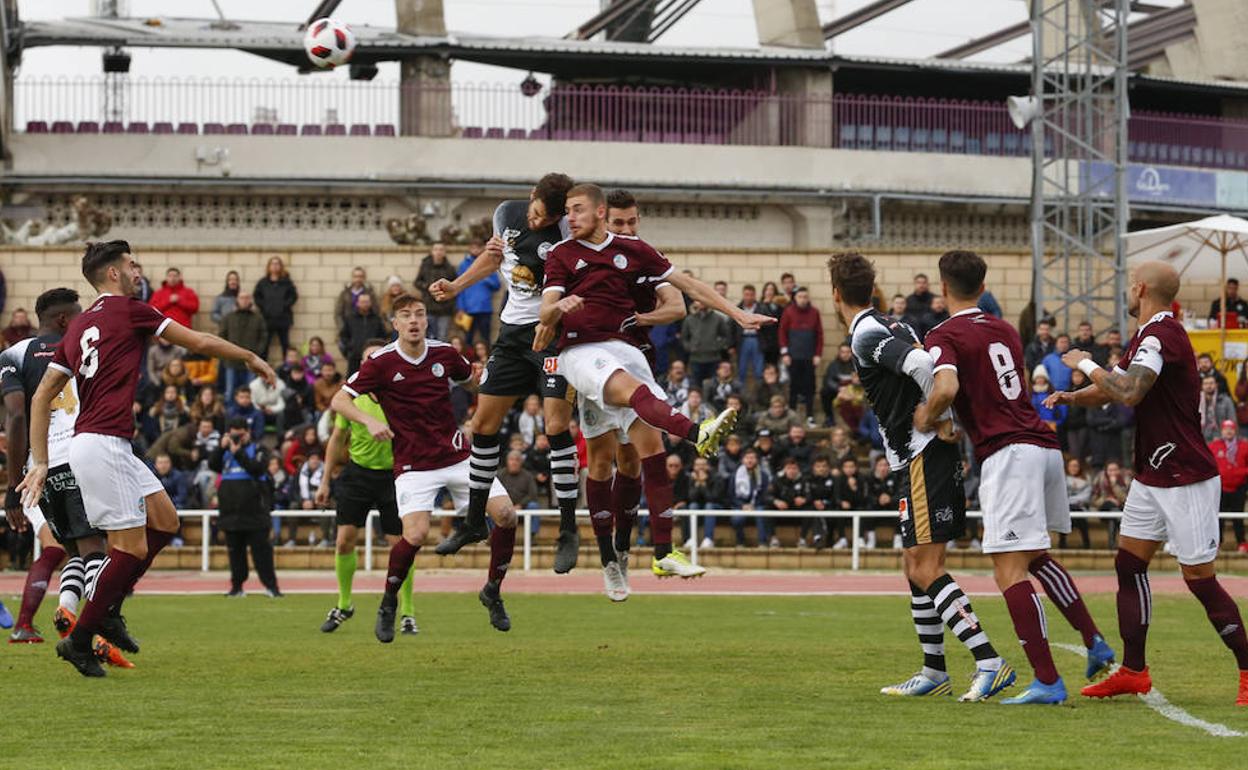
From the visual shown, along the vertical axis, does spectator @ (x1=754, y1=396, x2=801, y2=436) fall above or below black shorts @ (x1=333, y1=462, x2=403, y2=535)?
above

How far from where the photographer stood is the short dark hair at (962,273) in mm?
10234

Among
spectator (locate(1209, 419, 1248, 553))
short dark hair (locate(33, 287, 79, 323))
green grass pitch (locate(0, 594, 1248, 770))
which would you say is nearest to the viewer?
green grass pitch (locate(0, 594, 1248, 770))

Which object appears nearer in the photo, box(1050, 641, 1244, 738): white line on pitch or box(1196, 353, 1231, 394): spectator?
box(1050, 641, 1244, 738): white line on pitch

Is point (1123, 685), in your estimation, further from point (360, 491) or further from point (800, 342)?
point (800, 342)

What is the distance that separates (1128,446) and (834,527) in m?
5.33

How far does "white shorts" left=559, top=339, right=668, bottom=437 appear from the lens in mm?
12344

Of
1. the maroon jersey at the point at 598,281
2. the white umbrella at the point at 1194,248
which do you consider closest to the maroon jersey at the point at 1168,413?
the maroon jersey at the point at 598,281

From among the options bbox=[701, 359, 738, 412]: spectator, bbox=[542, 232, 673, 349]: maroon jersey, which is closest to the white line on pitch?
bbox=[542, 232, 673, 349]: maroon jersey

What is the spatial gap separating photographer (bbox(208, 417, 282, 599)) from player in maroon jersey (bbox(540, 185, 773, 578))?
9.16m

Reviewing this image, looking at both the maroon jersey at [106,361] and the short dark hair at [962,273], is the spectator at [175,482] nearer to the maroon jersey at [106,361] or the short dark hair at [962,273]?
the maroon jersey at [106,361]

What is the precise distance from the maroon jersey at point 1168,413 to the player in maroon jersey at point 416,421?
560 centimetres

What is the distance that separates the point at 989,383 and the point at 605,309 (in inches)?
121

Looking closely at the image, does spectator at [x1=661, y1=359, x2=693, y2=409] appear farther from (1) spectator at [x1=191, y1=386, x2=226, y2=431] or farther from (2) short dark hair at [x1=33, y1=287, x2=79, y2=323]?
(2) short dark hair at [x1=33, y1=287, x2=79, y2=323]

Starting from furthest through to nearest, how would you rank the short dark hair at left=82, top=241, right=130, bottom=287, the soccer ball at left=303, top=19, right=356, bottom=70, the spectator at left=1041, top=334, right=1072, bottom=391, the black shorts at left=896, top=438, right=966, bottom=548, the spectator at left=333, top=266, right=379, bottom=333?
1. the spectator at left=333, top=266, right=379, bottom=333
2. the spectator at left=1041, top=334, right=1072, bottom=391
3. the soccer ball at left=303, top=19, right=356, bottom=70
4. the short dark hair at left=82, top=241, right=130, bottom=287
5. the black shorts at left=896, top=438, right=966, bottom=548
